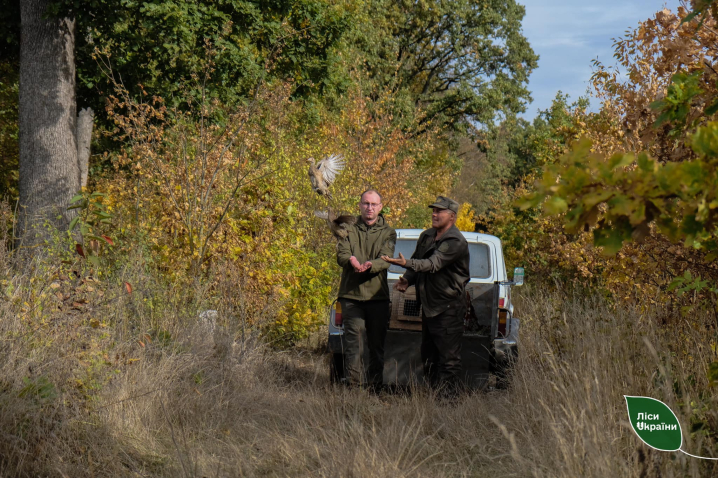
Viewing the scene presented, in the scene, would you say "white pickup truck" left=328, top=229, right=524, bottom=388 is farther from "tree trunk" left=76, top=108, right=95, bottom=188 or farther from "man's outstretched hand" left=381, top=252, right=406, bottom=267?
"tree trunk" left=76, top=108, right=95, bottom=188

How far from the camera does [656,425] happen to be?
2.54 m

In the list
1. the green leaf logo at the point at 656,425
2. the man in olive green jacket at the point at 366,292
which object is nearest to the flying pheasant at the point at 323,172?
the man in olive green jacket at the point at 366,292

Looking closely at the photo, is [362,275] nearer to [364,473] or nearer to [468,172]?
[364,473]

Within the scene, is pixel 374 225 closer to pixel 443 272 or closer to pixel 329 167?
pixel 443 272

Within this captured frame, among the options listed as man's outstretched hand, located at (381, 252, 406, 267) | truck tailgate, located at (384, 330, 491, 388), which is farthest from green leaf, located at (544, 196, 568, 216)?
truck tailgate, located at (384, 330, 491, 388)

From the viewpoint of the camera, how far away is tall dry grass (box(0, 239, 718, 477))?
13.2 ft

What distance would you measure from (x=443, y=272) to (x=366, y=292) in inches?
27.1

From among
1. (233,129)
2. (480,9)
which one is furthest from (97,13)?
(480,9)

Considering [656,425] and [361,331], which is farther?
[361,331]

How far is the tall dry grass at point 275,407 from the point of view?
4.03 m

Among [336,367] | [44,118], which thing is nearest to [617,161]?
[336,367]

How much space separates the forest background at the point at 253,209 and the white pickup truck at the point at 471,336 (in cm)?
73

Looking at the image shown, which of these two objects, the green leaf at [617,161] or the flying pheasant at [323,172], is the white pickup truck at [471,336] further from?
the green leaf at [617,161]

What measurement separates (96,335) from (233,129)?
4.10m
